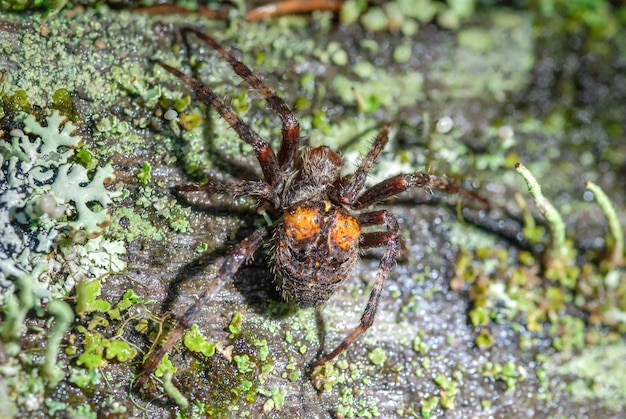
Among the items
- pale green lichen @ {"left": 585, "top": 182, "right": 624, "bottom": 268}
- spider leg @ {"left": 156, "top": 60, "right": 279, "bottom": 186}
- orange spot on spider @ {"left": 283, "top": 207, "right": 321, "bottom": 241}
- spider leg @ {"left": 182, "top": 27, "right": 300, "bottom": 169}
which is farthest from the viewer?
pale green lichen @ {"left": 585, "top": 182, "right": 624, "bottom": 268}

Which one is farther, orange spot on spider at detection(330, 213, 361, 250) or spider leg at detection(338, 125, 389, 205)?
spider leg at detection(338, 125, 389, 205)

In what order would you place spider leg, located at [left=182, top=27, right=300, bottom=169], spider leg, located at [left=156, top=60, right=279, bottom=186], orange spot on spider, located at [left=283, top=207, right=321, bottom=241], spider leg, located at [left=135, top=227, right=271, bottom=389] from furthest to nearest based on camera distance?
spider leg, located at [left=182, top=27, right=300, bottom=169], spider leg, located at [left=156, top=60, right=279, bottom=186], orange spot on spider, located at [left=283, top=207, right=321, bottom=241], spider leg, located at [left=135, top=227, right=271, bottom=389]

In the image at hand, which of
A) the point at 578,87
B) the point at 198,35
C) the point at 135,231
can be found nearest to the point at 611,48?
the point at 578,87

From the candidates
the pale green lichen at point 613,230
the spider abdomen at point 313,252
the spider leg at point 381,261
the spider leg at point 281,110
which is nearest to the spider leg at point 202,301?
the spider abdomen at point 313,252

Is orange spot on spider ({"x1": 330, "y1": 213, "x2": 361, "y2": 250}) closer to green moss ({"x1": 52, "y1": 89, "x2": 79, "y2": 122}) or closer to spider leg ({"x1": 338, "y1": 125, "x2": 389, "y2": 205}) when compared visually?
spider leg ({"x1": 338, "y1": 125, "x2": 389, "y2": 205})

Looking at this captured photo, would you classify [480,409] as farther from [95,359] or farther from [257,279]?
[95,359]

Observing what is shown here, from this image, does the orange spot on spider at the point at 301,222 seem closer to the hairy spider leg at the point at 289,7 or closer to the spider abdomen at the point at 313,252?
the spider abdomen at the point at 313,252

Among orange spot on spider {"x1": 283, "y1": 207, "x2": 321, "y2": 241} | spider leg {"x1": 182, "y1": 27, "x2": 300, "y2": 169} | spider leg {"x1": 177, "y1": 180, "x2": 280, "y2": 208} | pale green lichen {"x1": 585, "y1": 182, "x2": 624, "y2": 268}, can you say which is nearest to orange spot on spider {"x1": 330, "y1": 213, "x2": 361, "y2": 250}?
orange spot on spider {"x1": 283, "y1": 207, "x2": 321, "y2": 241}

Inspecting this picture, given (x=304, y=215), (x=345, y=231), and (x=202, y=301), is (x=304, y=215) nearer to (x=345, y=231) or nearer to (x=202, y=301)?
(x=345, y=231)
